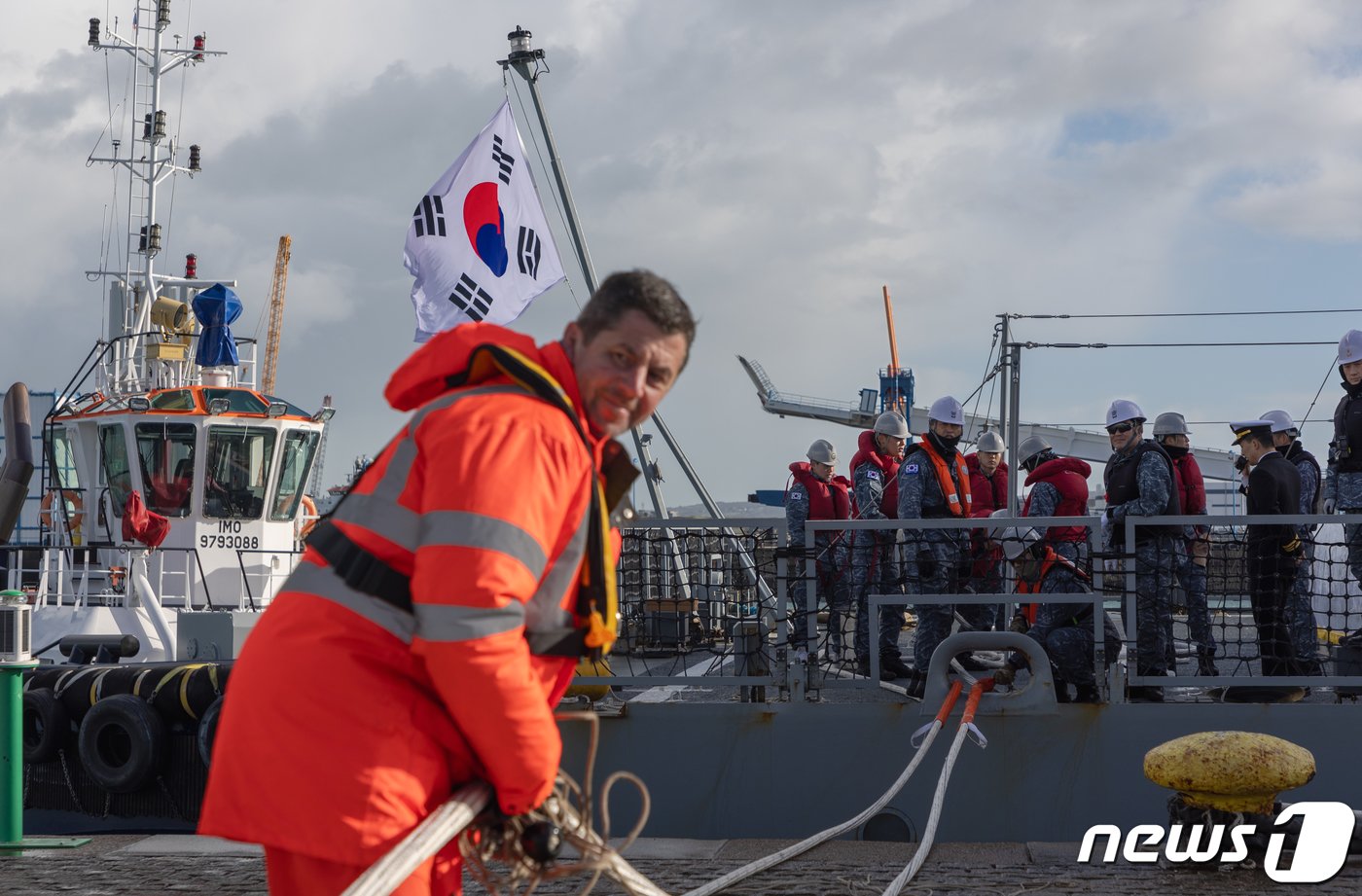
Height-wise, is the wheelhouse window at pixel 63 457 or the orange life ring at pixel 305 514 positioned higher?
the wheelhouse window at pixel 63 457

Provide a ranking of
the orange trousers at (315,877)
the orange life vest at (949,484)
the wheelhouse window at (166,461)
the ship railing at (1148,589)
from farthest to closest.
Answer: the wheelhouse window at (166,461) → the orange life vest at (949,484) → the ship railing at (1148,589) → the orange trousers at (315,877)

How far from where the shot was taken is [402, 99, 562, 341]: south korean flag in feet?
37.9

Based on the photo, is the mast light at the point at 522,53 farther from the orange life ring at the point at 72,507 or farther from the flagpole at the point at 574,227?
the orange life ring at the point at 72,507

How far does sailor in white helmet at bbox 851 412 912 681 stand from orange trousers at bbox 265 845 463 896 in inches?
219

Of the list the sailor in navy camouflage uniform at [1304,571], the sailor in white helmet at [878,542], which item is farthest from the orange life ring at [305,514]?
the sailor in navy camouflage uniform at [1304,571]

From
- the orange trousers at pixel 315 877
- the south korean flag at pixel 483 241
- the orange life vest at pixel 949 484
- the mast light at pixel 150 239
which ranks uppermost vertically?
the mast light at pixel 150 239

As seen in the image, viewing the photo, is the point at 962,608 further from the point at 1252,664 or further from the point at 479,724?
the point at 479,724

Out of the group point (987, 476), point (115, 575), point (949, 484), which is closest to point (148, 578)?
point (115, 575)

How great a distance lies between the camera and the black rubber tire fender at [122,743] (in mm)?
9836

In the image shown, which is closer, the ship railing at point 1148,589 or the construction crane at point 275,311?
the ship railing at point 1148,589

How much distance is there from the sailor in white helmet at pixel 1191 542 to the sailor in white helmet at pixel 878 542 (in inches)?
66.5

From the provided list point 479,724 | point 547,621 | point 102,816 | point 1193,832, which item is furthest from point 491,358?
point 102,816

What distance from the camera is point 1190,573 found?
834 centimetres

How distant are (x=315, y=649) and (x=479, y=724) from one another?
0.32m
